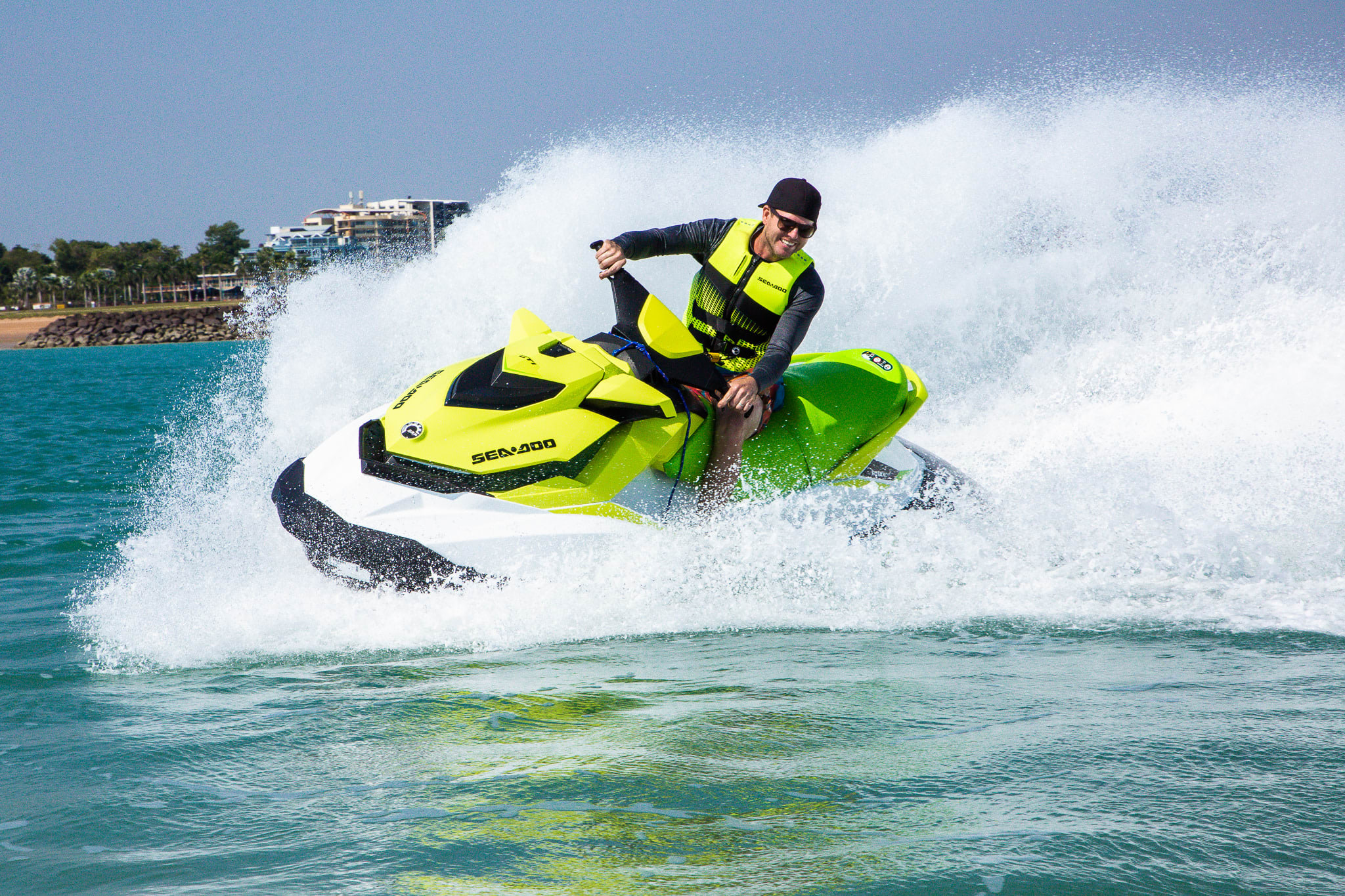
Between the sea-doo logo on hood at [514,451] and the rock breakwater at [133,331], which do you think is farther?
the rock breakwater at [133,331]

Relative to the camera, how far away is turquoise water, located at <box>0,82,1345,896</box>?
1.76m

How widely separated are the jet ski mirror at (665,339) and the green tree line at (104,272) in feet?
359

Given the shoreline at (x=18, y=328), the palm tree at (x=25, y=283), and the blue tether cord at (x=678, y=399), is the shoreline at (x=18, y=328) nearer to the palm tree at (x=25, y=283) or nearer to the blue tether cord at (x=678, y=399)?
the palm tree at (x=25, y=283)

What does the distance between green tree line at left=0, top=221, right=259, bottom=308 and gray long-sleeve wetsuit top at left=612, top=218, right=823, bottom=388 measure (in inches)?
4301

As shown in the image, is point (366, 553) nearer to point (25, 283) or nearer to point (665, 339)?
point (665, 339)

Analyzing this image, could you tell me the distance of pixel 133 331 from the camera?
3108 inches

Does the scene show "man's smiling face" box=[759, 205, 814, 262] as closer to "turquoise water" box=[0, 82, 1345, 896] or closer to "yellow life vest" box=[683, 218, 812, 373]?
"yellow life vest" box=[683, 218, 812, 373]

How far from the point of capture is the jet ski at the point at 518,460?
316 cm

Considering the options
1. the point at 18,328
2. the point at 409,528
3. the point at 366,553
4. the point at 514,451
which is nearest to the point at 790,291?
the point at 514,451

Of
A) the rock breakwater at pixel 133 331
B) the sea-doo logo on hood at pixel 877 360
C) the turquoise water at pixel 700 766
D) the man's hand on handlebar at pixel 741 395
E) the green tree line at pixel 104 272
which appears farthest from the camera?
the green tree line at pixel 104 272

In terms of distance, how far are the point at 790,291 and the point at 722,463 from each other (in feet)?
2.05

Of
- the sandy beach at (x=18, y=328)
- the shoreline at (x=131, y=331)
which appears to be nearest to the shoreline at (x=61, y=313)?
the sandy beach at (x=18, y=328)

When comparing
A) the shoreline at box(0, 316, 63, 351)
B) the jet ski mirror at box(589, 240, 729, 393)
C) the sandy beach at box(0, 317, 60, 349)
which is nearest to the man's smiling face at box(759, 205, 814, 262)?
the jet ski mirror at box(589, 240, 729, 393)

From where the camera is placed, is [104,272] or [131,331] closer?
[131,331]
